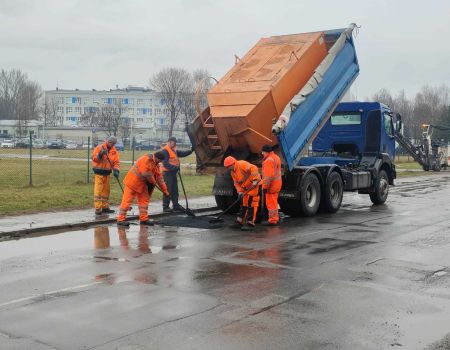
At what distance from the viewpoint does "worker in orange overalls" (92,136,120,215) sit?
13242mm

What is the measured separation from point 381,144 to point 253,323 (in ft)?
40.1

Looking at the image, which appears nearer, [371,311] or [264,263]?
[371,311]

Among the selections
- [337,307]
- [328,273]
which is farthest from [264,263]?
[337,307]

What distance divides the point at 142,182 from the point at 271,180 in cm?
262

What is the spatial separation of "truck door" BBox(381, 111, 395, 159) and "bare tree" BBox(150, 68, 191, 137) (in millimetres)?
60160

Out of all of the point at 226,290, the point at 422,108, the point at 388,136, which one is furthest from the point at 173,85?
the point at 226,290

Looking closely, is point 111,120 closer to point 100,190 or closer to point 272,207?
point 100,190

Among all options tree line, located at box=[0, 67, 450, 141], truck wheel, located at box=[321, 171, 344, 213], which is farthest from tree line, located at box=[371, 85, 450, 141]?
truck wheel, located at box=[321, 171, 344, 213]

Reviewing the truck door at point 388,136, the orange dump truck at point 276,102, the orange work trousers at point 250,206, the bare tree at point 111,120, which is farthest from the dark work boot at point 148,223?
the bare tree at point 111,120

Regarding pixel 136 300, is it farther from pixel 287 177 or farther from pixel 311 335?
pixel 287 177

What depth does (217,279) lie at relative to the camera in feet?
23.5


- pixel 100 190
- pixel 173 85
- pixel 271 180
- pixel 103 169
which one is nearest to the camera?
pixel 271 180

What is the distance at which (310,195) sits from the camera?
13711 millimetres

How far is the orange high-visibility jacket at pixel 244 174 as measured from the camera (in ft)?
37.7
